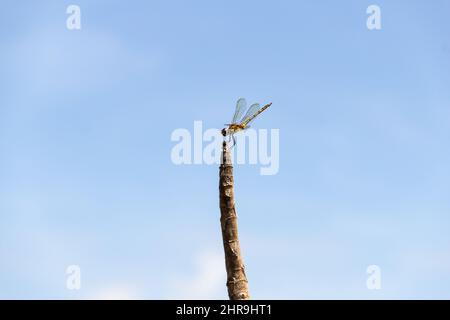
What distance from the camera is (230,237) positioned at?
691 inches

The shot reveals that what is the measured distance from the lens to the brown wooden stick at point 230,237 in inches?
677

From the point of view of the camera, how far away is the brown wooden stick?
17188mm
